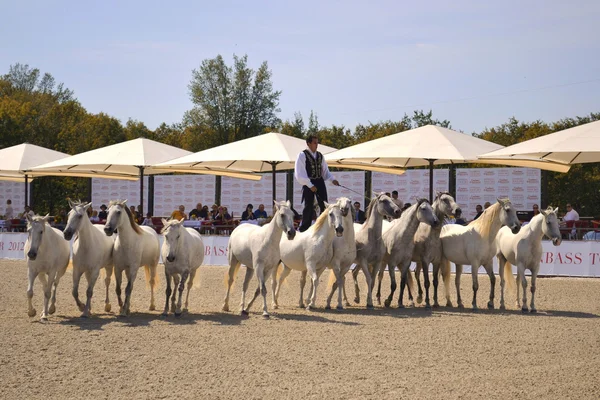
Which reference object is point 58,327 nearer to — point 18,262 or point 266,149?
point 266,149

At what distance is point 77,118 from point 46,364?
52.5 meters

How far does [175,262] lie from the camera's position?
12.9 meters

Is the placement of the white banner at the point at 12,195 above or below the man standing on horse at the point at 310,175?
below

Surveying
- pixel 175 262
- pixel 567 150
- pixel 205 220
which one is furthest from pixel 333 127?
pixel 175 262

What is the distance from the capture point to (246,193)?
30.5m

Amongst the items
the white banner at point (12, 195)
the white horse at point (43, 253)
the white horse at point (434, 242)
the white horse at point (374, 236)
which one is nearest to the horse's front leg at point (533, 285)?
the white horse at point (434, 242)

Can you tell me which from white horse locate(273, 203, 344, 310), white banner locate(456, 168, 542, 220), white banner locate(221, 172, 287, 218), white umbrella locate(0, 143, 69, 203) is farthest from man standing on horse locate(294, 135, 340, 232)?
white banner locate(221, 172, 287, 218)

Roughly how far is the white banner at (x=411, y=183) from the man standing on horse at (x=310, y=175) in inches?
453

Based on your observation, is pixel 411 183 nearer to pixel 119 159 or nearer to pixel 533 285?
pixel 119 159

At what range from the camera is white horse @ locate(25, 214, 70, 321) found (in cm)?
1191

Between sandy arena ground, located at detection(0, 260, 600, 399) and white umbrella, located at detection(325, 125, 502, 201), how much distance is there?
20.7 ft

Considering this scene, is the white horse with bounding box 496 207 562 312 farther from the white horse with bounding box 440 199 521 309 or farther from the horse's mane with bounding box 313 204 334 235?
the horse's mane with bounding box 313 204 334 235

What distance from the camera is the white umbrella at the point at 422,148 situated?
19.5 m

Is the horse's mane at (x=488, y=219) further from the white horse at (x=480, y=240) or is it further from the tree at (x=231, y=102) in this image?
the tree at (x=231, y=102)
